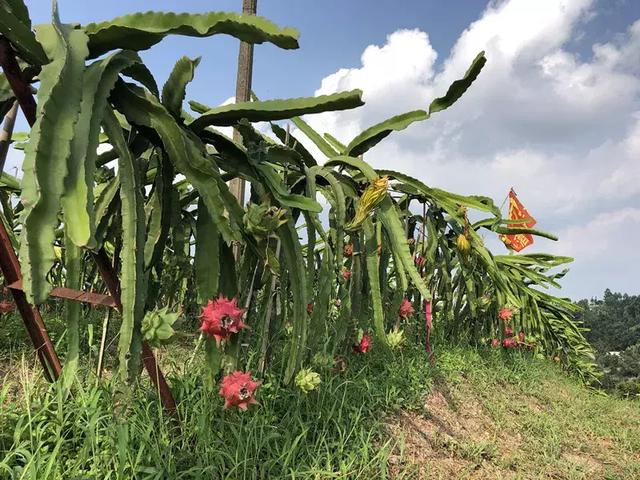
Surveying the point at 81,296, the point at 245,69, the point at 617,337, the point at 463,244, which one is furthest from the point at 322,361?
the point at 617,337

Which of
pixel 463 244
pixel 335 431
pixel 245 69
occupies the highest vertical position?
pixel 245 69

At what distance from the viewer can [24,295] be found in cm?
156

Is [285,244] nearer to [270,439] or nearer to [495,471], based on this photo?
[270,439]

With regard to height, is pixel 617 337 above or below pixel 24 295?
below

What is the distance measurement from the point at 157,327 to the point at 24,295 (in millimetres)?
484

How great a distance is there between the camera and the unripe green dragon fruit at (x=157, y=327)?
1369 mm

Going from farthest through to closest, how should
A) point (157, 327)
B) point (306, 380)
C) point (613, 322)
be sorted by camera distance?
point (613, 322)
point (306, 380)
point (157, 327)

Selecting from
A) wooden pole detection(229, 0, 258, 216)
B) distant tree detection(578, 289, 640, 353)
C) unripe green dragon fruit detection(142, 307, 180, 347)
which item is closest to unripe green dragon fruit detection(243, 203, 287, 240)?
unripe green dragon fruit detection(142, 307, 180, 347)

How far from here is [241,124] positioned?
1.71 metres

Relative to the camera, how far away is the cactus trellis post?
1.40m

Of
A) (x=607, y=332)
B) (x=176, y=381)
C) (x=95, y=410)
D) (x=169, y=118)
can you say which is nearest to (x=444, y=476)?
(x=176, y=381)

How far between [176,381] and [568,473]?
2.08 m

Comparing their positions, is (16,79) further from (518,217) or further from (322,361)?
(518,217)

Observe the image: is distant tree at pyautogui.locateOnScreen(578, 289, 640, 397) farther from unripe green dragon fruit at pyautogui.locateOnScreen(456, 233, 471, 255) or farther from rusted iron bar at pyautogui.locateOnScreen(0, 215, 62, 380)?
rusted iron bar at pyautogui.locateOnScreen(0, 215, 62, 380)
